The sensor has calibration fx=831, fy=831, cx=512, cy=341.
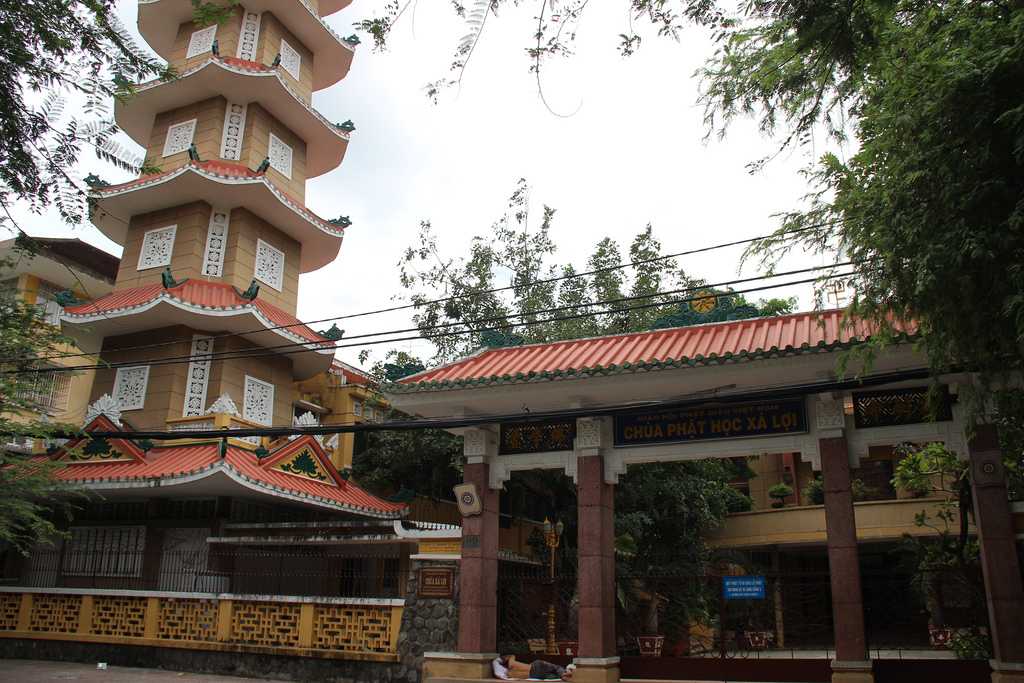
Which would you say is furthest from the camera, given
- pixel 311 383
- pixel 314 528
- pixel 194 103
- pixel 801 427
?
pixel 311 383

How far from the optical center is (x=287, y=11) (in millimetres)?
21438

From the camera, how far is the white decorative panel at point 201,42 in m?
20.8

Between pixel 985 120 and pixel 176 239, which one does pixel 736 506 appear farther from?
pixel 985 120

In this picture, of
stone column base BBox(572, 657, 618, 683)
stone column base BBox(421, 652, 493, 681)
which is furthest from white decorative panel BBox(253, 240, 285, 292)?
stone column base BBox(572, 657, 618, 683)

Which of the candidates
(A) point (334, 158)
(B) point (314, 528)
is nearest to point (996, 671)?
(B) point (314, 528)

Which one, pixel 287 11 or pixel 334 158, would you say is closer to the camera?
pixel 287 11

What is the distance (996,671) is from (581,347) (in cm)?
658

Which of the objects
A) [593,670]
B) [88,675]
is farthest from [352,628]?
[88,675]

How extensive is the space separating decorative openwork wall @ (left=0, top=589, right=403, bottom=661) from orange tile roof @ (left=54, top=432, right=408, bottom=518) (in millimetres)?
2039

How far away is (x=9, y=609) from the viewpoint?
15.2 m

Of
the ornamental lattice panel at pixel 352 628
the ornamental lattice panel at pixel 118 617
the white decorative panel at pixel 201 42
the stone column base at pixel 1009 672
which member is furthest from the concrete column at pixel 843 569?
the white decorative panel at pixel 201 42

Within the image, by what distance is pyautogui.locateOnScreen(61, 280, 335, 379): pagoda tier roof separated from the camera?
17.1 metres

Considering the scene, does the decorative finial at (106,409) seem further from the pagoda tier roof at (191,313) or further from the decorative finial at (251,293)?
the decorative finial at (251,293)

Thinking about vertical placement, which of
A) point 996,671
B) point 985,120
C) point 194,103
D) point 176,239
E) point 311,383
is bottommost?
point 996,671
